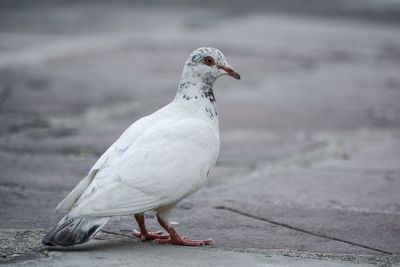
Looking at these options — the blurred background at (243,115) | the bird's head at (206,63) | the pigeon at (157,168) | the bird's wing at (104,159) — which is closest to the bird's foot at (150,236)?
the pigeon at (157,168)

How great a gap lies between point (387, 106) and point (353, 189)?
3348 mm

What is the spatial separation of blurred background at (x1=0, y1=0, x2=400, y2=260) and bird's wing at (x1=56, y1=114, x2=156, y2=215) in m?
0.58

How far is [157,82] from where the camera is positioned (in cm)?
1035

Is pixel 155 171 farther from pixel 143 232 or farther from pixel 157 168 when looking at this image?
pixel 143 232

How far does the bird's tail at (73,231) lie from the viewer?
13.4 feet

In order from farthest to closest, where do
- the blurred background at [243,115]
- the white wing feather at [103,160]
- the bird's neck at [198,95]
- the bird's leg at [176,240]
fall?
1. the blurred background at [243,115]
2. the bird's neck at [198,95]
3. the bird's leg at [176,240]
4. the white wing feather at [103,160]

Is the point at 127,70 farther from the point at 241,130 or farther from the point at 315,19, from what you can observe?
the point at 315,19

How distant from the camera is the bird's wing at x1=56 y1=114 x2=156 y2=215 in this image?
170 inches

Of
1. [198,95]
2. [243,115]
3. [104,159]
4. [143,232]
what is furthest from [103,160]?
[243,115]

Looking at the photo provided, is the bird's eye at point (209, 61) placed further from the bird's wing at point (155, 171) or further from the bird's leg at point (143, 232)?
the bird's leg at point (143, 232)

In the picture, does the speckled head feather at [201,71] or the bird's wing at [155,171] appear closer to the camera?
the bird's wing at [155,171]

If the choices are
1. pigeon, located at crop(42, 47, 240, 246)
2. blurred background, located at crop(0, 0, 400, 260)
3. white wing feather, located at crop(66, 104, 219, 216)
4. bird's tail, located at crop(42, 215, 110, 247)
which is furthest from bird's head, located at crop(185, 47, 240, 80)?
bird's tail, located at crop(42, 215, 110, 247)

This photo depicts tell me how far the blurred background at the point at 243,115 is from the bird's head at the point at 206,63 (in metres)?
0.87

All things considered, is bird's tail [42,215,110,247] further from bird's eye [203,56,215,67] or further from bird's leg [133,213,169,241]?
bird's eye [203,56,215,67]
